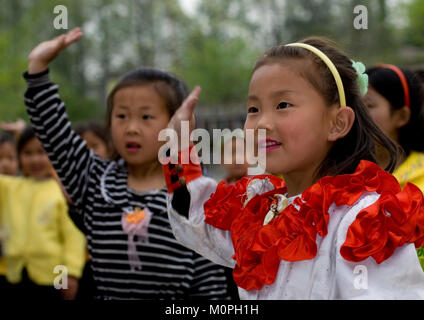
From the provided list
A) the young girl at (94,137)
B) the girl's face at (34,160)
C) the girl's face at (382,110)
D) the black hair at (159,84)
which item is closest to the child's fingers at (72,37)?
the black hair at (159,84)

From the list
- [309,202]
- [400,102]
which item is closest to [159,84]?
[309,202]

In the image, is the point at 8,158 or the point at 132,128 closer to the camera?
the point at 132,128

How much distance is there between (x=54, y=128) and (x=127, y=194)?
42 centimetres

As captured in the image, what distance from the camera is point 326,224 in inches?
51.4

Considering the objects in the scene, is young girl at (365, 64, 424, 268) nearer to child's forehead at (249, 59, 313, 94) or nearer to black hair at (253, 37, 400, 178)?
black hair at (253, 37, 400, 178)

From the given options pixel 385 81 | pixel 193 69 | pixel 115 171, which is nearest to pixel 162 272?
pixel 115 171

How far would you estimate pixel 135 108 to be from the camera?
7.16 feet

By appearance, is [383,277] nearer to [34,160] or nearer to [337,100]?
[337,100]

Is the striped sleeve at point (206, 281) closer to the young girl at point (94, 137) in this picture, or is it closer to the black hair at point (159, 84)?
the black hair at point (159, 84)

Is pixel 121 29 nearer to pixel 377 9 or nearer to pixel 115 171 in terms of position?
pixel 377 9

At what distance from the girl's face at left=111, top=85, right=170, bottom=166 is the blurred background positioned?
15079mm

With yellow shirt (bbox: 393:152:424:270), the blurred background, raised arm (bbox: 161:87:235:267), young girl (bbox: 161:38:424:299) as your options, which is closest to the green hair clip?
young girl (bbox: 161:38:424:299)

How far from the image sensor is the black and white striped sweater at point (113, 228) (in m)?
2.11

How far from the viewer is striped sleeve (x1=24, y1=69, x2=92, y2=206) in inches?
85.2
